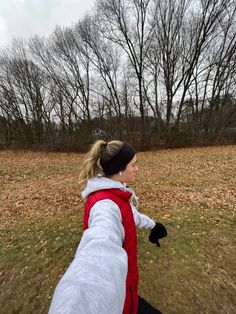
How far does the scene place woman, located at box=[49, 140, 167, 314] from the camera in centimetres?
79

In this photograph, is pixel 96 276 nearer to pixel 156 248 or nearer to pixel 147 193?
pixel 156 248

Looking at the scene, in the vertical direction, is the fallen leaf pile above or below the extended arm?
below

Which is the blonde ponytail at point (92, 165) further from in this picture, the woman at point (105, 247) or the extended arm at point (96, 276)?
the extended arm at point (96, 276)

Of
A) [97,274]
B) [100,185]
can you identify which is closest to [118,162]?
[100,185]

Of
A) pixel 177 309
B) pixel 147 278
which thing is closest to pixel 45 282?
pixel 147 278

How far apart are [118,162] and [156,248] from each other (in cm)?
280

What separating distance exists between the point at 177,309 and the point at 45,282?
2.03 metres

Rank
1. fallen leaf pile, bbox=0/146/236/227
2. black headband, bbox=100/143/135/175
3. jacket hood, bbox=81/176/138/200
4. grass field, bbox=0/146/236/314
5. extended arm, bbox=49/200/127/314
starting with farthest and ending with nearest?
1. fallen leaf pile, bbox=0/146/236/227
2. grass field, bbox=0/146/236/314
3. black headband, bbox=100/143/135/175
4. jacket hood, bbox=81/176/138/200
5. extended arm, bbox=49/200/127/314

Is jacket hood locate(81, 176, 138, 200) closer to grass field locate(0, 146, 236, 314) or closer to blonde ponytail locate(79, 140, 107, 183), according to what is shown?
blonde ponytail locate(79, 140, 107, 183)

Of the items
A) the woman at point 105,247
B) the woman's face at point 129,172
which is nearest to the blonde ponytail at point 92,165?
the woman at point 105,247

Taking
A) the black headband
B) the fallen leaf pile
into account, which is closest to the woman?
the black headband

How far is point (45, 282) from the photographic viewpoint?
3.20 m

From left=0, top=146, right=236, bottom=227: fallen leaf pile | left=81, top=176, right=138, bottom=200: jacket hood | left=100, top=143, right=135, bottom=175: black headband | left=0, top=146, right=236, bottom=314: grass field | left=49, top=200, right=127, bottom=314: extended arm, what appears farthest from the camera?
left=0, top=146, right=236, bottom=227: fallen leaf pile

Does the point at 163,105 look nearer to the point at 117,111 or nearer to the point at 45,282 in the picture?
the point at 117,111
